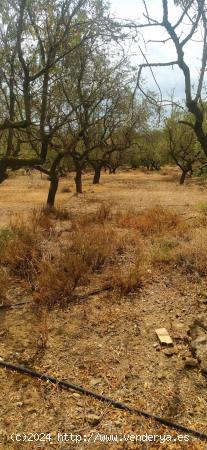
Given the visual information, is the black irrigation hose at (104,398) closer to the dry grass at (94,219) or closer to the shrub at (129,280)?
the shrub at (129,280)

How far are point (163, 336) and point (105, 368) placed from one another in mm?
1138

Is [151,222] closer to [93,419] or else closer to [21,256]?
[21,256]

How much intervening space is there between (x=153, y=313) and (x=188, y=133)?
28.4 m

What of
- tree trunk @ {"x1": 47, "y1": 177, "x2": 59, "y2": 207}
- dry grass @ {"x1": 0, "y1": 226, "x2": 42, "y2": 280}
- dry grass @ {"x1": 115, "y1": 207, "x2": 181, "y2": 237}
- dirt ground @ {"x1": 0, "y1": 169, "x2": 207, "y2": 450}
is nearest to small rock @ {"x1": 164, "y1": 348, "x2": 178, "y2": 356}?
dirt ground @ {"x1": 0, "y1": 169, "x2": 207, "y2": 450}

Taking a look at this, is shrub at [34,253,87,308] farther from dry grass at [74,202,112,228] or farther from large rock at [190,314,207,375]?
dry grass at [74,202,112,228]

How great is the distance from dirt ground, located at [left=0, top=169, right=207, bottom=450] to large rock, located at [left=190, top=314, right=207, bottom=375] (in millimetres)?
115

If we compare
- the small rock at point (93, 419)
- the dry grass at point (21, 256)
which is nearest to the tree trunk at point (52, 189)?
the dry grass at point (21, 256)

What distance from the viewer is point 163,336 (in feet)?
18.2

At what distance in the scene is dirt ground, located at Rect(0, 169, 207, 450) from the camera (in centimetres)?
387

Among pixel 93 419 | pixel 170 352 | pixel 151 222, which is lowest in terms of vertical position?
pixel 93 419

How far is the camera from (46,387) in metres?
4.52

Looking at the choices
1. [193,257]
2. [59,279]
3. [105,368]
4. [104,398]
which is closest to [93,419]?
[104,398]

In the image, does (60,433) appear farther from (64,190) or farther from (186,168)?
(186,168)

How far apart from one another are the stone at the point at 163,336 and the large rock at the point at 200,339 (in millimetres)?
351
